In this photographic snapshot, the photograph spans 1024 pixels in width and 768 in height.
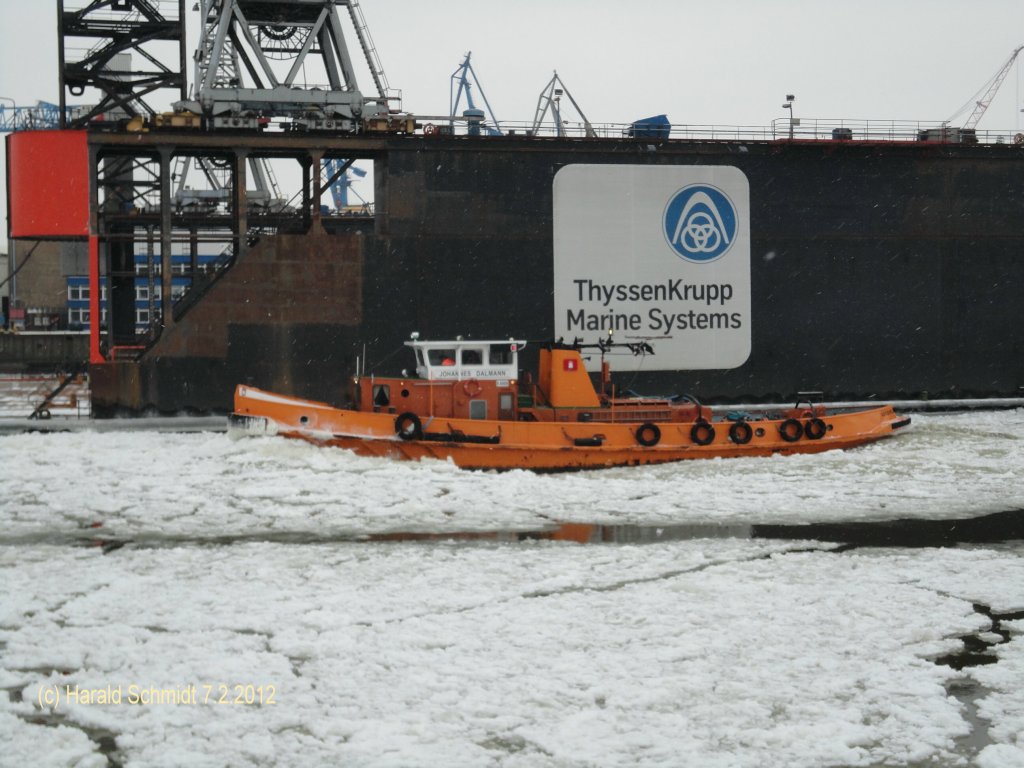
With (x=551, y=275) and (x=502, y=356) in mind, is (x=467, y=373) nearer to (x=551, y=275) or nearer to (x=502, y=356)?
(x=502, y=356)

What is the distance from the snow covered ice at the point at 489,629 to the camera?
738 cm

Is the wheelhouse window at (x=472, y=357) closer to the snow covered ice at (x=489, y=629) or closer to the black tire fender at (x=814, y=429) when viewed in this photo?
the snow covered ice at (x=489, y=629)

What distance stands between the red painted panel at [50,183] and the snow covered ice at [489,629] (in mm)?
10933

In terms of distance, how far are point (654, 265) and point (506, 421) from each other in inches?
333

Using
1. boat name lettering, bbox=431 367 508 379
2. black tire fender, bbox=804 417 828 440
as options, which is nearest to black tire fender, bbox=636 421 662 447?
boat name lettering, bbox=431 367 508 379

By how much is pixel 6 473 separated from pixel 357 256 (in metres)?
10.1

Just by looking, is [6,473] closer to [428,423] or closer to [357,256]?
[428,423]

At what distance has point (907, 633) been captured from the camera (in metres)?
9.63

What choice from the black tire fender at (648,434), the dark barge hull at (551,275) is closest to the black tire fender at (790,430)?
the black tire fender at (648,434)

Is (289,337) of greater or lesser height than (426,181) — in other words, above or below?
below

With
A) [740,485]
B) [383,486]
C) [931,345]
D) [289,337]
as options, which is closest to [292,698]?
[383,486]

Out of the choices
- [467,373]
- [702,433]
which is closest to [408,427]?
[467,373]

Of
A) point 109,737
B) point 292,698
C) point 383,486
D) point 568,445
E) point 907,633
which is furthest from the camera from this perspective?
point 568,445

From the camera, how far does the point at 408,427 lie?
19312mm
